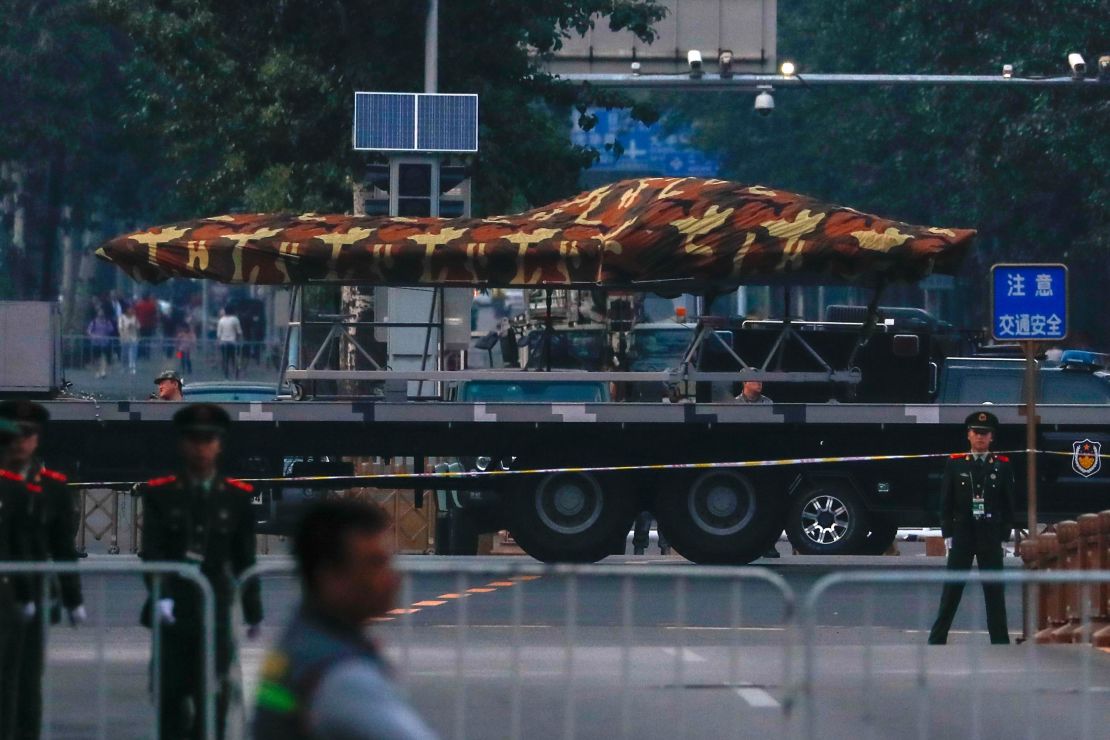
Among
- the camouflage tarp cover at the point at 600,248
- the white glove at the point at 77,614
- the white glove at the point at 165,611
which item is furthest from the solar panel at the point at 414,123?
the white glove at the point at 165,611

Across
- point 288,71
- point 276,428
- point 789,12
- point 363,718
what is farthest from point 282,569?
point 789,12

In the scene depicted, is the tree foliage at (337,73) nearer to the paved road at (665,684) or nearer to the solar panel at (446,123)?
the solar panel at (446,123)

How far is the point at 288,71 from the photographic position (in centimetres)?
2750

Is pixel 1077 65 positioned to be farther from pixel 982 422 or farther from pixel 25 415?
pixel 25 415

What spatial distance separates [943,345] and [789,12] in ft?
139

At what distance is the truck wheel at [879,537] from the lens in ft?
65.2

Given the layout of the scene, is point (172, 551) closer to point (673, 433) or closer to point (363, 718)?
point (363, 718)

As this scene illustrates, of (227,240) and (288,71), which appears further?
(288,71)

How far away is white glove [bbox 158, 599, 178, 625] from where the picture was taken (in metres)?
8.22

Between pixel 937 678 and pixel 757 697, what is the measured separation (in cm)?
82

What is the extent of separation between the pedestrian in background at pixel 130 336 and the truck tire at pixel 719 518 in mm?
23669

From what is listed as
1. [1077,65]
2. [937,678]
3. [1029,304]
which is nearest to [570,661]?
[937,678]

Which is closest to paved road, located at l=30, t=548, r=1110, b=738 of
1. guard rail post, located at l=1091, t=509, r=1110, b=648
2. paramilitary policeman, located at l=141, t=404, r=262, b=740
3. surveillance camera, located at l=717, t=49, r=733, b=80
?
paramilitary policeman, located at l=141, t=404, r=262, b=740

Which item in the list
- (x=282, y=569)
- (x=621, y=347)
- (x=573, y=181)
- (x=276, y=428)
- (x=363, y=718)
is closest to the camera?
(x=363, y=718)
